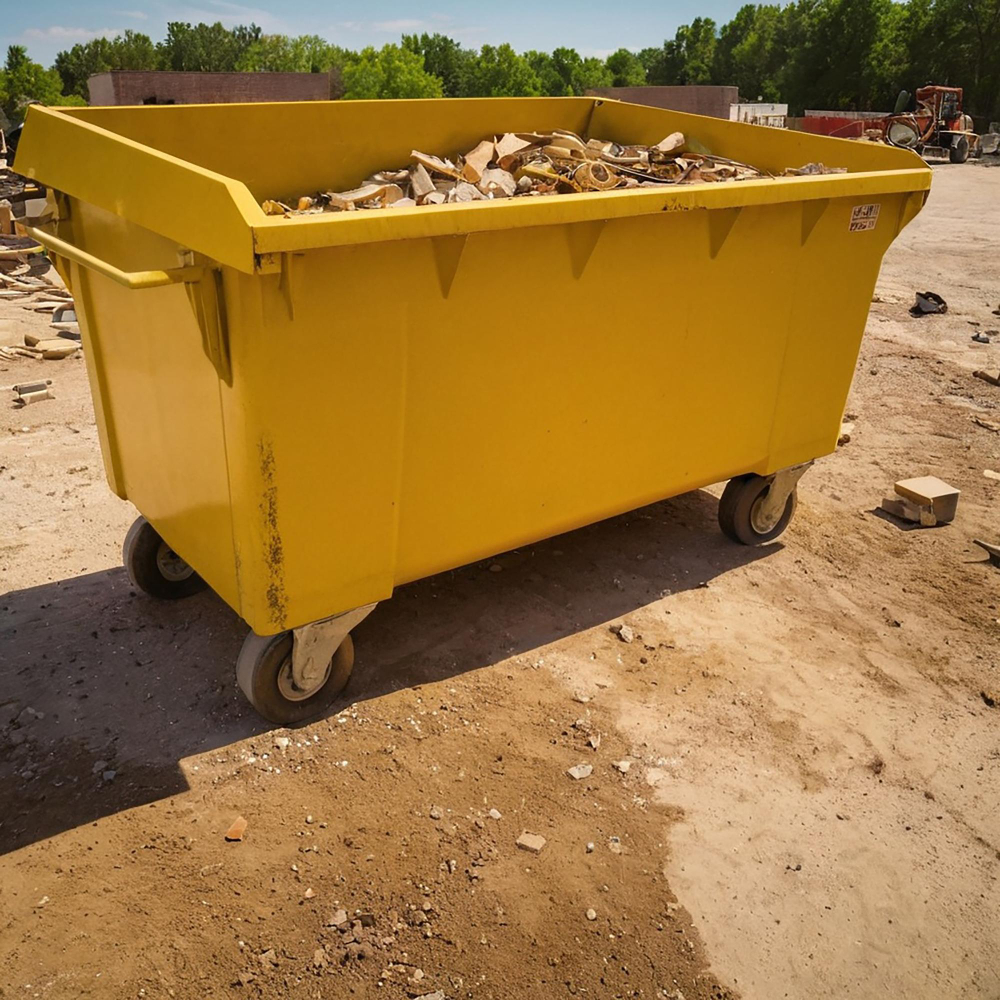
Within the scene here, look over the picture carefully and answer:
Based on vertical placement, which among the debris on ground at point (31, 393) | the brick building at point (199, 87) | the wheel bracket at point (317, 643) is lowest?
the debris on ground at point (31, 393)

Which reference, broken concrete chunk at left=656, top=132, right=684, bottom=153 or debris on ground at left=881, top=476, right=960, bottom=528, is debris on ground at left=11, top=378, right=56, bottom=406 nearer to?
broken concrete chunk at left=656, top=132, right=684, bottom=153

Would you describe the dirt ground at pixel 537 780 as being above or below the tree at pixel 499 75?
above

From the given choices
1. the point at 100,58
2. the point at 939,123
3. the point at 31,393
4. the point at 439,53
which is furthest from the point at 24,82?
the point at 31,393

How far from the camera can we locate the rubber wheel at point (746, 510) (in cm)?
411

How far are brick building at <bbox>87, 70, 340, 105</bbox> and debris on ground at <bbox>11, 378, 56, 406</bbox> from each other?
14.3 feet

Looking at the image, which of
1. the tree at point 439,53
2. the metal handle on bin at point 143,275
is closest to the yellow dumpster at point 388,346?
the metal handle on bin at point 143,275

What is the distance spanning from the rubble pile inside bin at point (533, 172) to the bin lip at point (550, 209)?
0.38 meters

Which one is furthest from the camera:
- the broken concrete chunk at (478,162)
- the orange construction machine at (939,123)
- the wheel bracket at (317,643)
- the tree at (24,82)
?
the tree at (24,82)

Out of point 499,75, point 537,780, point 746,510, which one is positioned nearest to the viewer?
point 537,780

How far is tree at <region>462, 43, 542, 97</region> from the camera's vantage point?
52.9m

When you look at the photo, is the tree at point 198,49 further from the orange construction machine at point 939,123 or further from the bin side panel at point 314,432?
the bin side panel at point 314,432

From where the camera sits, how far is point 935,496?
4461 millimetres

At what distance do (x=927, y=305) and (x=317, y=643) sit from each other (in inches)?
259

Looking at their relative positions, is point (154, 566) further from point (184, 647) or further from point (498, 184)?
point (498, 184)
